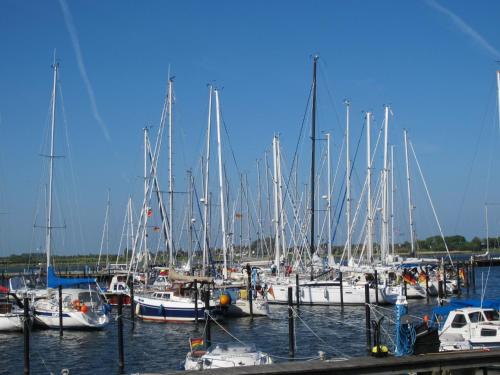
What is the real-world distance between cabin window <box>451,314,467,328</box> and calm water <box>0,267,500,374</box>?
138 inches

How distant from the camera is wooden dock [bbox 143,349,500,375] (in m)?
12.5

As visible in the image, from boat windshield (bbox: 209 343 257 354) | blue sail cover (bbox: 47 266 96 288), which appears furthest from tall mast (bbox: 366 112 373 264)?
boat windshield (bbox: 209 343 257 354)

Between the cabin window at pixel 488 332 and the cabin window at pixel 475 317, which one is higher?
the cabin window at pixel 475 317

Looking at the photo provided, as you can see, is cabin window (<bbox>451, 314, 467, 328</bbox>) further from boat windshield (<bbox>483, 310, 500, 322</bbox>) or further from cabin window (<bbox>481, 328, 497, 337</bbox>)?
boat windshield (<bbox>483, 310, 500, 322</bbox>)

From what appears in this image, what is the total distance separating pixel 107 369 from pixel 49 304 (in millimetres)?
15676


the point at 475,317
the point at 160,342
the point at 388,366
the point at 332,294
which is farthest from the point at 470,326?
the point at 332,294

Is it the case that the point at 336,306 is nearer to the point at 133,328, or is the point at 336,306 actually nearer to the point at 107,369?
the point at 133,328

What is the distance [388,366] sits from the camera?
1266cm

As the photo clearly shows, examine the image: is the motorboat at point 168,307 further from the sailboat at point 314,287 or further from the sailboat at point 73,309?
the sailboat at point 314,287

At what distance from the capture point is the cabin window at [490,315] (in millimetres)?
29166

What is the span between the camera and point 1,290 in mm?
52062

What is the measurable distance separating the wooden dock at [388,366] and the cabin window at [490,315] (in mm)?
16637

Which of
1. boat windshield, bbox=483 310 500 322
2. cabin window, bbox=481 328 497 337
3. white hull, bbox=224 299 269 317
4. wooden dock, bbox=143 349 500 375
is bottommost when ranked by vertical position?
white hull, bbox=224 299 269 317

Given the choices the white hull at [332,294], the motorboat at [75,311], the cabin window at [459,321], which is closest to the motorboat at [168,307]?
the motorboat at [75,311]
